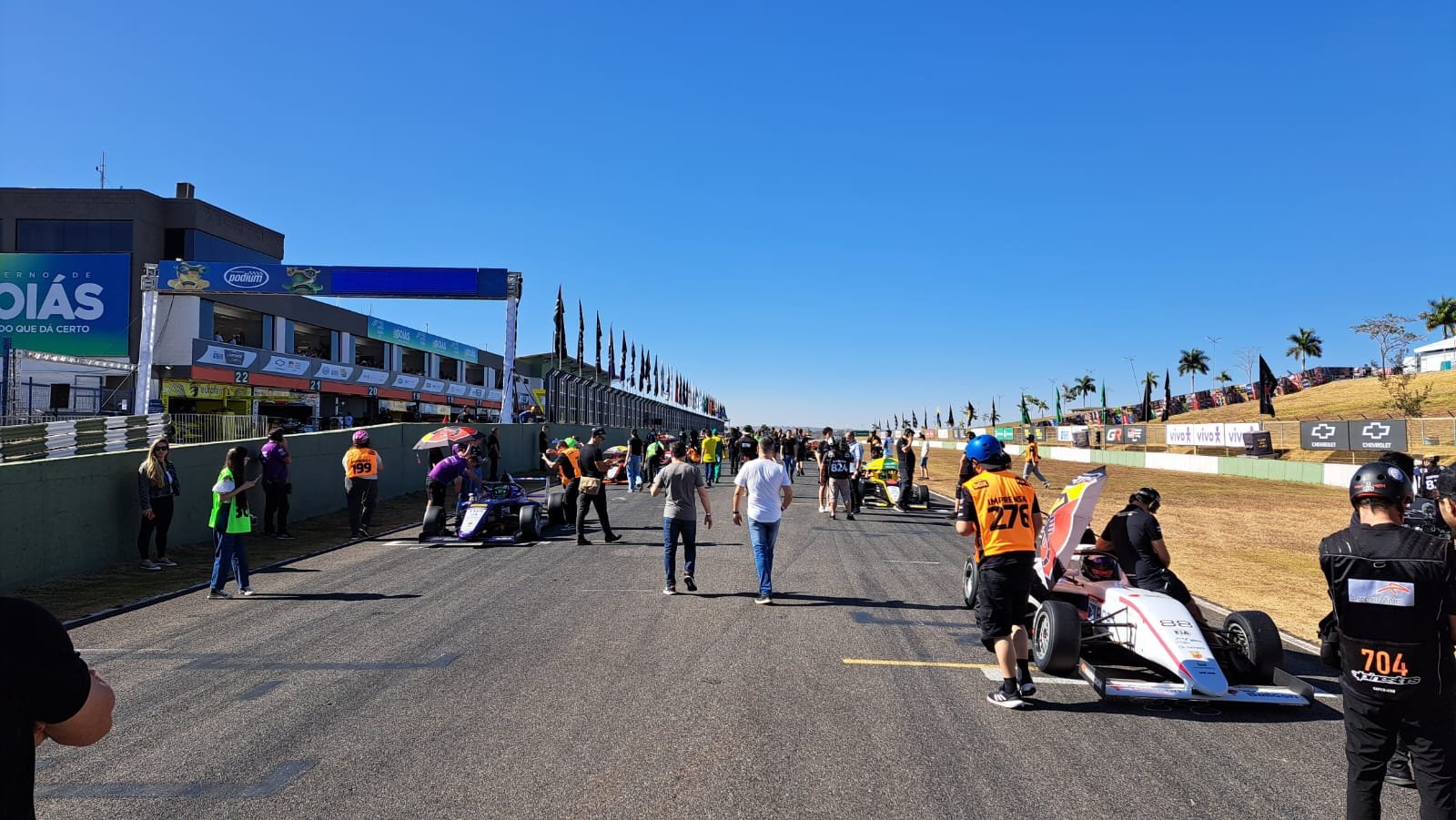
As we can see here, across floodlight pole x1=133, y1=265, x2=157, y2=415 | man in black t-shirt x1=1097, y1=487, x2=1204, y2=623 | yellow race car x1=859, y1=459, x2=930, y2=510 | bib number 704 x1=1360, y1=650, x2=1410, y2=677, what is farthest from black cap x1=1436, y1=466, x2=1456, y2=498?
floodlight pole x1=133, y1=265, x2=157, y2=415

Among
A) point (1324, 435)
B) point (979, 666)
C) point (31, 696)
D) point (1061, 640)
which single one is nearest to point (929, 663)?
point (979, 666)

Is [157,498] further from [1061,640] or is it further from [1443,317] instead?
[1443,317]

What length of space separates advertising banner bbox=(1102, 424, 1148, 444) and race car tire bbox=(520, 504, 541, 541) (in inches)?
1753

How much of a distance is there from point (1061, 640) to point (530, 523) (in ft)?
29.8

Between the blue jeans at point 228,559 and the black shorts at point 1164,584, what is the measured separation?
350 inches

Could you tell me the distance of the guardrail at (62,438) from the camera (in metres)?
11.8

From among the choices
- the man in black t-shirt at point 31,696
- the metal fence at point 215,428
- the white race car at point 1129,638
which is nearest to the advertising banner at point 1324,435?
the white race car at point 1129,638

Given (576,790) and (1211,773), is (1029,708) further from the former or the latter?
(576,790)

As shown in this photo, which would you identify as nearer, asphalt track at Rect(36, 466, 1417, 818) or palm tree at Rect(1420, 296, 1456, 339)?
asphalt track at Rect(36, 466, 1417, 818)

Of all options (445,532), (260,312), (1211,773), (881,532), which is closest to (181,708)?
(1211,773)

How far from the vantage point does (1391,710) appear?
3.21m

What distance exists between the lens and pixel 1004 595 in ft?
17.4

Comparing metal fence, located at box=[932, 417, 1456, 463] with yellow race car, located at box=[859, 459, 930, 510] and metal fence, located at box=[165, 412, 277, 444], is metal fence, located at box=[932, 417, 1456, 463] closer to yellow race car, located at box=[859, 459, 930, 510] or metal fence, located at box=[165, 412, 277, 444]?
yellow race car, located at box=[859, 459, 930, 510]

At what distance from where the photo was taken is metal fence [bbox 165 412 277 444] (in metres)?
19.3
